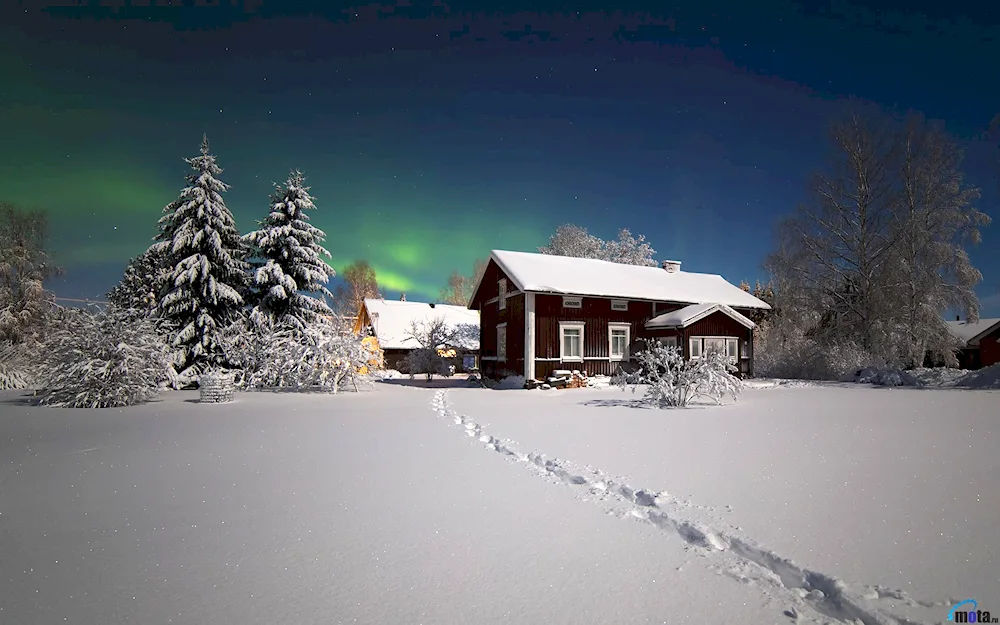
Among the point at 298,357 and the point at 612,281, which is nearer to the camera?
the point at 298,357

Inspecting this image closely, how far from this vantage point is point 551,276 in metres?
25.1

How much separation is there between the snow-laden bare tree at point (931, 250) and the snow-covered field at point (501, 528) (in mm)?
20074

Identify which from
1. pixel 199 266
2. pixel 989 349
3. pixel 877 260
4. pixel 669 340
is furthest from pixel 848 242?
pixel 199 266

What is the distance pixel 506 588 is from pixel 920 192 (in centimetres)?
3175

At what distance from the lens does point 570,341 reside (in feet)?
79.7

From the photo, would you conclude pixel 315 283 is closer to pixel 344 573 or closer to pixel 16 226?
pixel 16 226

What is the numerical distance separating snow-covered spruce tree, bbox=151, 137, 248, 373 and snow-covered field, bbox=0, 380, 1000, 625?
14.1 m

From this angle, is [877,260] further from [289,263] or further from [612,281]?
[289,263]

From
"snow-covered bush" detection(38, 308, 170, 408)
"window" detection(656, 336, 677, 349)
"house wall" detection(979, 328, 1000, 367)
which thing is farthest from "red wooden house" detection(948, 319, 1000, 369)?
"snow-covered bush" detection(38, 308, 170, 408)

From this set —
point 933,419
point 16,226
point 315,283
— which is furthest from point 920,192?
point 16,226

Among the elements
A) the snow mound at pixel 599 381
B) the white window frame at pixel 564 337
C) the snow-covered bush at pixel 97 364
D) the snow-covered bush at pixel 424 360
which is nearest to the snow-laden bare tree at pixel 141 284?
the snow-covered bush at pixel 97 364

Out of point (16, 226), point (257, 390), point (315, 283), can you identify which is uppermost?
point (16, 226)

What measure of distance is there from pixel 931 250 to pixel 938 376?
603cm

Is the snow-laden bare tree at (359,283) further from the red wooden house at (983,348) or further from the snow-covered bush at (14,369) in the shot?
the red wooden house at (983,348)
